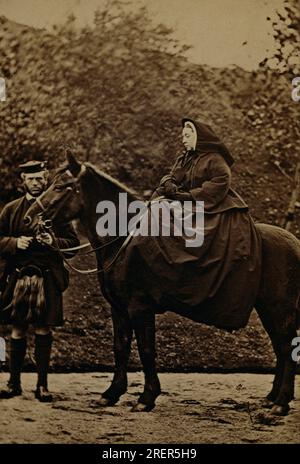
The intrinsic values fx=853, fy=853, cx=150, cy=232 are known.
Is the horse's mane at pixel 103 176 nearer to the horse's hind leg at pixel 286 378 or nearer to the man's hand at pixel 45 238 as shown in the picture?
the man's hand at pixel 45 238

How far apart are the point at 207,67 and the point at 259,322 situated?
1.55 metres

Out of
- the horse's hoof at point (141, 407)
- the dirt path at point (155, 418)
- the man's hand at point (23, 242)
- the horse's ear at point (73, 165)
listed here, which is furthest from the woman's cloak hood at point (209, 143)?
the horse's hoof at point (141, 407)

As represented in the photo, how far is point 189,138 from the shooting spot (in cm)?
494

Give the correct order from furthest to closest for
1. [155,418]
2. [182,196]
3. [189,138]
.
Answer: [189,138]
[182,196]
[155,418]

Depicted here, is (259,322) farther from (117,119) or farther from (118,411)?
(117,119)

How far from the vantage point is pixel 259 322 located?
195 inches

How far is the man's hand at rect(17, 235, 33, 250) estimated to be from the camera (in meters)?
4.87

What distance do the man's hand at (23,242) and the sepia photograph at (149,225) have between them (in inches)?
0.5

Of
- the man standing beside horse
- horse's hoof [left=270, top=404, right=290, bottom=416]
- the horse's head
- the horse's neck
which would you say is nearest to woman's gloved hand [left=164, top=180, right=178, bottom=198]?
the horse's neck

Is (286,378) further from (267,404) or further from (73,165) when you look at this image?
(73,165)

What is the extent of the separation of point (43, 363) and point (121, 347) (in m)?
0.45

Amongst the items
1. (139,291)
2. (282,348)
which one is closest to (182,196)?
(139,291)

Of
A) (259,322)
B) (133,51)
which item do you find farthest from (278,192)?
(133,51)
